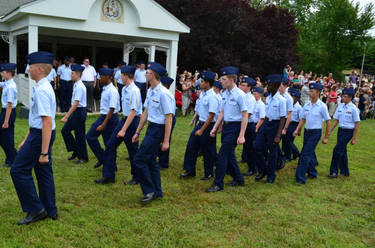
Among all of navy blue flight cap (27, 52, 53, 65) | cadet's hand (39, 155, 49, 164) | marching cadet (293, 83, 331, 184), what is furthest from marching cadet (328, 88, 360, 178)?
navy blue flight cap (27, 52, 53, 65)

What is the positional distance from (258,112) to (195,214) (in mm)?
3533

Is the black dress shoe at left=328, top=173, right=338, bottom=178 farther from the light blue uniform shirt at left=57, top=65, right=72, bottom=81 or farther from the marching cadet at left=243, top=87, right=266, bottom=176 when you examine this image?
the light blue uniform shirt at left=57, top=65, right=72, bottom=81

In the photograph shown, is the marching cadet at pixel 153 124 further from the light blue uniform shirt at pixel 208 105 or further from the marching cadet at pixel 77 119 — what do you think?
the marching cadet at pixel 77 119

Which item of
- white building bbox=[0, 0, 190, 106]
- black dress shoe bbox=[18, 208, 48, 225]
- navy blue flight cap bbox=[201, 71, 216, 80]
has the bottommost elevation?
black dress shoe bbox=[18, 208, 48, 225]

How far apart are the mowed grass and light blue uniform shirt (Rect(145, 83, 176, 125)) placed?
1.30 metres

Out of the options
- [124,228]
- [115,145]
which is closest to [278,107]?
[115,145]

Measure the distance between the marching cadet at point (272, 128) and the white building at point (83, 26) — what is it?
8697 millimetres

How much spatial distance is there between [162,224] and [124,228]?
1.65 feet

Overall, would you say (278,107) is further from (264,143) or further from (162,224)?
(162,224)

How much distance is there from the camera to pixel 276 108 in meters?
6.60

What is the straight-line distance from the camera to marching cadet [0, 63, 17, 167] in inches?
256

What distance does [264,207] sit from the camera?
219 inches

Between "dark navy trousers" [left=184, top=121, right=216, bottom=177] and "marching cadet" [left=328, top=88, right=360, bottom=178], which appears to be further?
"marching cadet" [left=328, top=88, right=360, bottom=178]

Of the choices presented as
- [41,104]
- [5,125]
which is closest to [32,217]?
[41,104]
